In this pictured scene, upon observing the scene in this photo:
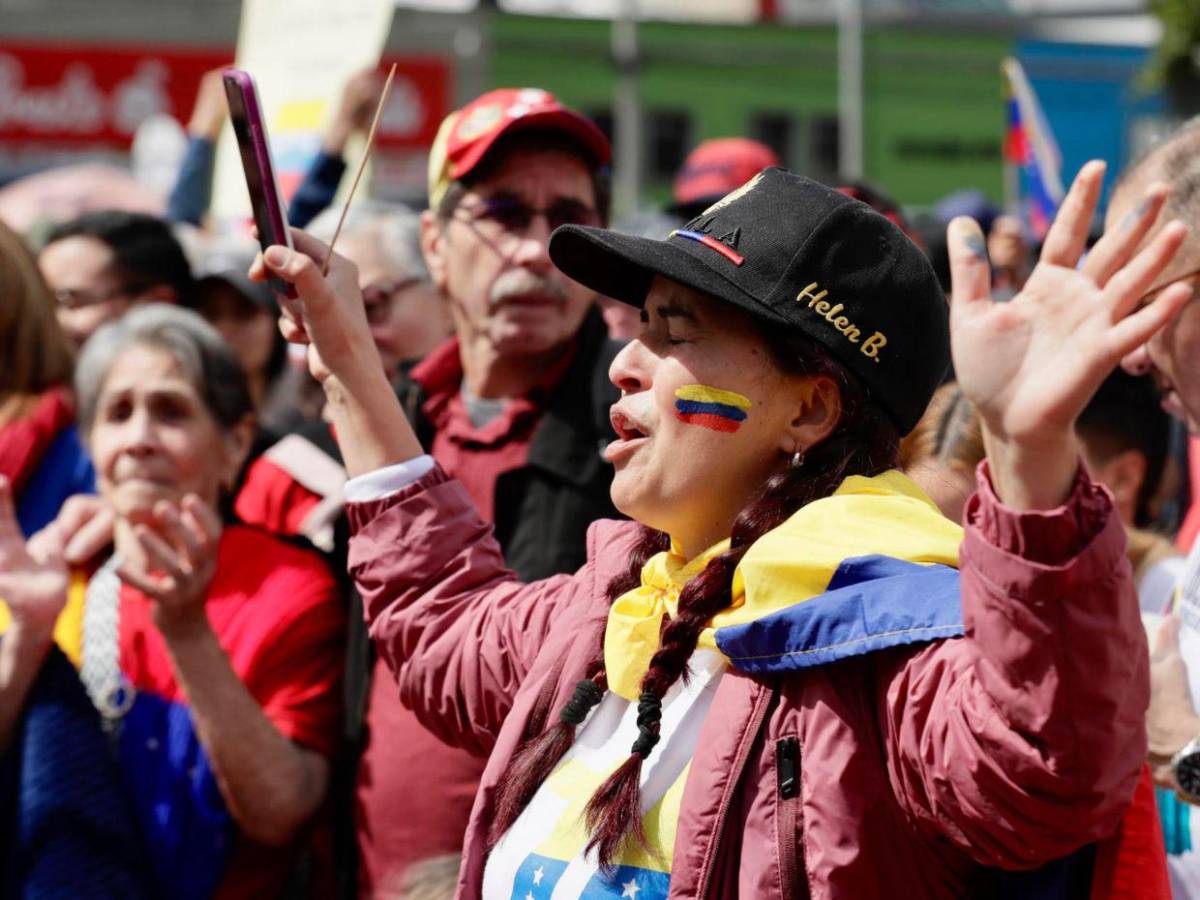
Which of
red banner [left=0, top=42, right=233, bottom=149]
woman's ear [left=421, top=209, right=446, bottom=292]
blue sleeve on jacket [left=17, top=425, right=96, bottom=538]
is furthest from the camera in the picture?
red banner [left=0, top=42, right=233, bottom=149]

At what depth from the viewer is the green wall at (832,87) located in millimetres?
29375

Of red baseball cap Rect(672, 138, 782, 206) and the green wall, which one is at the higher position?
red baseball cap Rect(672, 138, 782, 206)

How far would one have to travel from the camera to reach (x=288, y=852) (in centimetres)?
328

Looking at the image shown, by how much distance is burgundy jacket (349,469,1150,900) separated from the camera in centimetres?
148

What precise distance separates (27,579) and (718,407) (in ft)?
5.43

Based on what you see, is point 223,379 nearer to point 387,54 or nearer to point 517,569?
point 517,569

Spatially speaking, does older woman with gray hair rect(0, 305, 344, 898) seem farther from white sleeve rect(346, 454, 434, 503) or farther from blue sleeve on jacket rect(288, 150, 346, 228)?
blue sleeve on jacket rect(288, 150, 346, 228)

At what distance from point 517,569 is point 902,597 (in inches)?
60.7

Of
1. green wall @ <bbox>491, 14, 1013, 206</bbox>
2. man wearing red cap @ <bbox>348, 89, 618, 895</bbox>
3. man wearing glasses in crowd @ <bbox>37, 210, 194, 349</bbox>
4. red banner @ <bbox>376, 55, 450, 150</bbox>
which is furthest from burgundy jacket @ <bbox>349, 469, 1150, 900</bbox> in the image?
green wall @ <bbox>491, 14, 1013, 206</bbox>

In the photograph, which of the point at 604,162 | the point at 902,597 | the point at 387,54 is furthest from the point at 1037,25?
the point at 902,597

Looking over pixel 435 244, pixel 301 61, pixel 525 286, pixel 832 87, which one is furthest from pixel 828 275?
pixel 832 87

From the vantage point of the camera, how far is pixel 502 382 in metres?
3.57

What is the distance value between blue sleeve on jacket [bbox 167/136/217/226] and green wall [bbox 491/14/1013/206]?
911 inches

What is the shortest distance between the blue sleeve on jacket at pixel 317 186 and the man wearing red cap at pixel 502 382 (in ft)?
3.16
